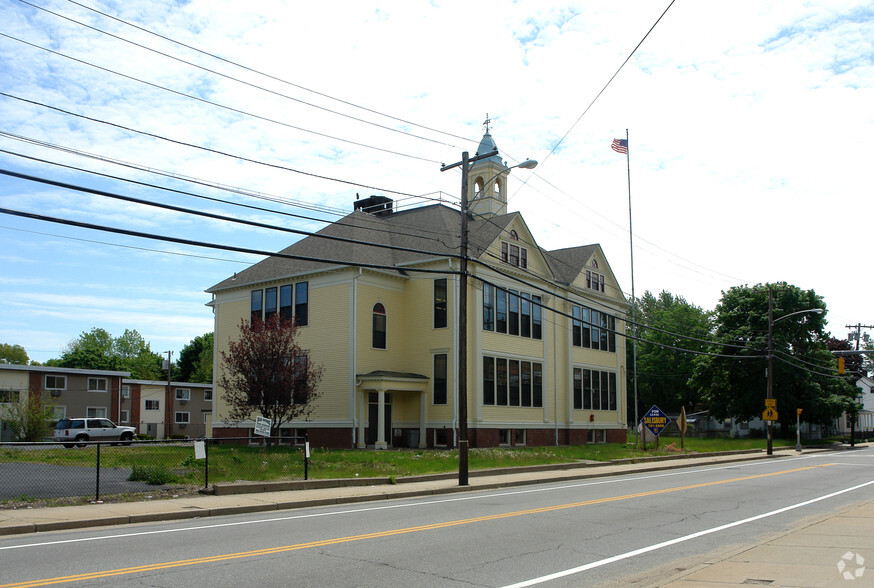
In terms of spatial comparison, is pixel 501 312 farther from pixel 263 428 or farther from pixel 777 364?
pixel 777 364

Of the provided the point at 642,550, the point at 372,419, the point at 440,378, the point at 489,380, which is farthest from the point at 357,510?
the point at 489,380

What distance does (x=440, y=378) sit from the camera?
37688 millimetres

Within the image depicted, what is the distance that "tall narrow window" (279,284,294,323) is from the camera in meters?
39.4

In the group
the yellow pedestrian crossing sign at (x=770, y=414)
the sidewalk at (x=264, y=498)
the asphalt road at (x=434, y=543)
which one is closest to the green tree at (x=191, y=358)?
the yellow pedestrian crossing sign at (x=770, y=414)

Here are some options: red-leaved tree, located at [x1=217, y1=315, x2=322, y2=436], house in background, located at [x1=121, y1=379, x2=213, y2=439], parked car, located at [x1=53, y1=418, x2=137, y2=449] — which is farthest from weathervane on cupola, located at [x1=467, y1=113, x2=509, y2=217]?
house in background, located at [x1=121, y1=379, x2=213, y2=439]

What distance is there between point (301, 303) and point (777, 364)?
1519 inches

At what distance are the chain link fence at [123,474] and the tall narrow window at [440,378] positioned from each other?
1248 cm

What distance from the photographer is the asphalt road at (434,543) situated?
8.97 metres

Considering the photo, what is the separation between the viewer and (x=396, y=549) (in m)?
10.8

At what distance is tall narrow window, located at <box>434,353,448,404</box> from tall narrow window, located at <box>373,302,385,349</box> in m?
2.82

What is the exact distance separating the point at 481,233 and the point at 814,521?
28101 millimetres

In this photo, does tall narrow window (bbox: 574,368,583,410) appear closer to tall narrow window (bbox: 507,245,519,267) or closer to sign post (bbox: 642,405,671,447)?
sign post (bbox: 642,405,671,447)

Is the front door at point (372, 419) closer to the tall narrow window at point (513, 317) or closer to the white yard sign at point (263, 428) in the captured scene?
the tall narrow window at point (513, 317)

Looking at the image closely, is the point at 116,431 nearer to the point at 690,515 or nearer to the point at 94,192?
the point at 94,192
